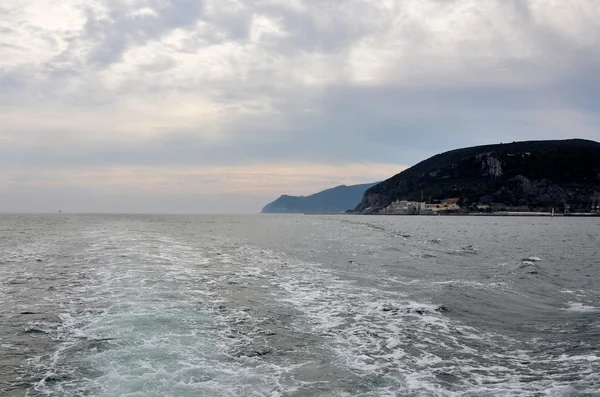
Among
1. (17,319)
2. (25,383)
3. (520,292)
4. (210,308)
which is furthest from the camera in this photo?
(520,292)

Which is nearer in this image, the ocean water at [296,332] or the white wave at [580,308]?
the ocean water at [296,332]

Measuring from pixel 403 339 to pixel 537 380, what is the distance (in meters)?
4.19

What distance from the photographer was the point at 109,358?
11.2m

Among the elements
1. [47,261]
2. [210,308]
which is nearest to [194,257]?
[47,261]

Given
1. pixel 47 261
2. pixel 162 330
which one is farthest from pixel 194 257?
pixel 162 330

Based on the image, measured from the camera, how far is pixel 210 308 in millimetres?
17297

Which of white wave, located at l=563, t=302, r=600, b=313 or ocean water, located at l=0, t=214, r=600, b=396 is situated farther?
white wave, located at l=563, t=302, r=600, b=313

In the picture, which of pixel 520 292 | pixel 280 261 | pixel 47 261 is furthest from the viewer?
pixel 280 261

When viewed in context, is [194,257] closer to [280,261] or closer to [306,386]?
[280,261]

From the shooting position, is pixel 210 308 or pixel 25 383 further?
pixel 210 308

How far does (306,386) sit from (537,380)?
524 centimetres

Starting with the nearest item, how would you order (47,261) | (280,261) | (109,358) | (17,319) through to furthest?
1. (109,358)
2. (17,319)
3. (47,261)
4. (280,261)

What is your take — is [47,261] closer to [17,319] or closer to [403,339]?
[17,319]

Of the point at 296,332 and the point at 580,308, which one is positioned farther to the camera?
the point at 580,308
